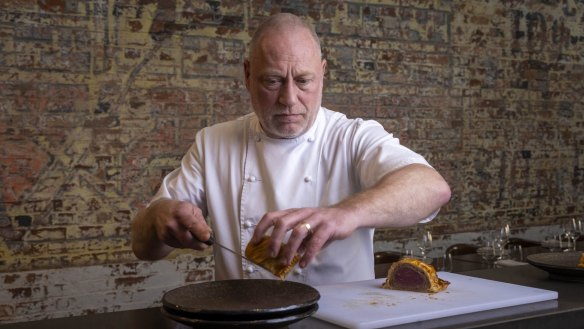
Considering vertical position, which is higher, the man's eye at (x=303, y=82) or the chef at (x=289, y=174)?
the man's eye at (x=303, y=82)

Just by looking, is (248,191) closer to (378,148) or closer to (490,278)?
(378,148)

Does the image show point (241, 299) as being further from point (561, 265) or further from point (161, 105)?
point (161, 105)

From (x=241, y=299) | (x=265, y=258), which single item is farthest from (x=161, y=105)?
(x=241, y=299)

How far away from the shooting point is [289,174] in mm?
2863

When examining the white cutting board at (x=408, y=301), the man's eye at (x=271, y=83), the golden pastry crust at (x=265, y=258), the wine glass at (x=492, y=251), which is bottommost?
the wine glass at (x=492, y=251)

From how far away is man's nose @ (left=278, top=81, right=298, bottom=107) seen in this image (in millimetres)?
2623

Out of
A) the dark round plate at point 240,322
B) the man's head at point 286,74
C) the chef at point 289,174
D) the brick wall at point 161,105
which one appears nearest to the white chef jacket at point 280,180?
the chef at point 289,174

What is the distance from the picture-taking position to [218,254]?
282 centimetres

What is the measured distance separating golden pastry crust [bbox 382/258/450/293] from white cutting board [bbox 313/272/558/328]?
3cm

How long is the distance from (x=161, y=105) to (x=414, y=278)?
334cm

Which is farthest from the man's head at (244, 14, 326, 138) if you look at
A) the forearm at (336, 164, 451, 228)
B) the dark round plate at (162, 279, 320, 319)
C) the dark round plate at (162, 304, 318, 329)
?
the dark round plate at (162, 304, 318, 329)

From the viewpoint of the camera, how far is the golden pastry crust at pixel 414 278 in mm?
2094

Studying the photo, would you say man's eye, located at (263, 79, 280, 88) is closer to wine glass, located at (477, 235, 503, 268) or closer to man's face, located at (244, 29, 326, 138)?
man's face, located at (244, 29, 326, 138)

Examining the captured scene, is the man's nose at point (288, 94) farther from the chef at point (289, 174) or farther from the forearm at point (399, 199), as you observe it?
the forearm at point (399, 199)
